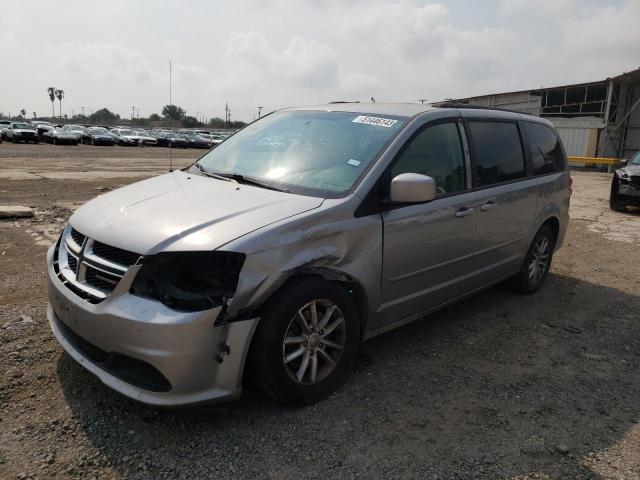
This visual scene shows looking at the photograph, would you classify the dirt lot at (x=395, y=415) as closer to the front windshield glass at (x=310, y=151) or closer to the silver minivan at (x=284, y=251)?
the silver minivan at (x=284, y=251)

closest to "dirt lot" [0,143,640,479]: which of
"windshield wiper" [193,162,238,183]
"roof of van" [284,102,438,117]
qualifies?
"windshield wiper" [193,162,238,183]

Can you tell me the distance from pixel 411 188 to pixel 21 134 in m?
40.2

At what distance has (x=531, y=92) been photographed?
101 feet

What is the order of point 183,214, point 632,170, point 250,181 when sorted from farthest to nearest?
1. point 632,170
2. point 250,181
3. point 183,214

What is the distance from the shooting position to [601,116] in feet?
90.2

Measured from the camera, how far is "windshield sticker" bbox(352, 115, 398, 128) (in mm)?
3686

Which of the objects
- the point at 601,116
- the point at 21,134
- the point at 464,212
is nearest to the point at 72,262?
the point at 464,212

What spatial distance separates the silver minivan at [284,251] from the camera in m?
2.58

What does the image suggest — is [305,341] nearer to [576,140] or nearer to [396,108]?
[396,108]

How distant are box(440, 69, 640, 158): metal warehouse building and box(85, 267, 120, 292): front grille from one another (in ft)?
91.3

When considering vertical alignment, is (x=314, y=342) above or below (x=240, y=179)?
below

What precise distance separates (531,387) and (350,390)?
4.11 feet

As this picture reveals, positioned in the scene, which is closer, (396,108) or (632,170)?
(396,108)

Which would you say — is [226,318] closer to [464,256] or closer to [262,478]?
[262,478]
